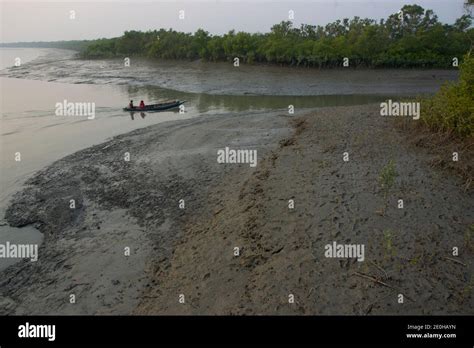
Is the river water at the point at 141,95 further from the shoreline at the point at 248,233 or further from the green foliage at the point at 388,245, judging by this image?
the green foliage at the point at 388,245

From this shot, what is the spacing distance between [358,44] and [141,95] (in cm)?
2516

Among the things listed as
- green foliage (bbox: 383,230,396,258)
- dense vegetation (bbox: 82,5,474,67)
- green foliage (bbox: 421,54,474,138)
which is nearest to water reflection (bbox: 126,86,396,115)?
dense vegetation (bbox: 82,5,474,67)

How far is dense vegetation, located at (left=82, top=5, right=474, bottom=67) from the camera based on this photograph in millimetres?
42625

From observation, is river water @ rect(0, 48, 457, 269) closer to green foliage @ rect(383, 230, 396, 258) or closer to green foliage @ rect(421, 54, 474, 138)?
green foliage @ rect(383, 230, 396, 258)

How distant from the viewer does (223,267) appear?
7832 mm

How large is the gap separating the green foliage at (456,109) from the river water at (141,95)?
1277cm

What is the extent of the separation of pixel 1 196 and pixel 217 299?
414 inches

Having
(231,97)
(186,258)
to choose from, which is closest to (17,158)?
(186,258)

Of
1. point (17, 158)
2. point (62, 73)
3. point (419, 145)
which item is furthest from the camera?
point (62, 73)

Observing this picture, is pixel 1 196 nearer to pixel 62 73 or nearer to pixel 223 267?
pixel 223 267

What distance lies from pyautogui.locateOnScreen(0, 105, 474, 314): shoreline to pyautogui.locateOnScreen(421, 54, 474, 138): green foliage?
1262mm

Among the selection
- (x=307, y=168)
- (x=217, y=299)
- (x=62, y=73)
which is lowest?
(x=217, y=299)

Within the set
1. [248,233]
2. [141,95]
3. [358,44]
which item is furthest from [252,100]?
[248,233]
